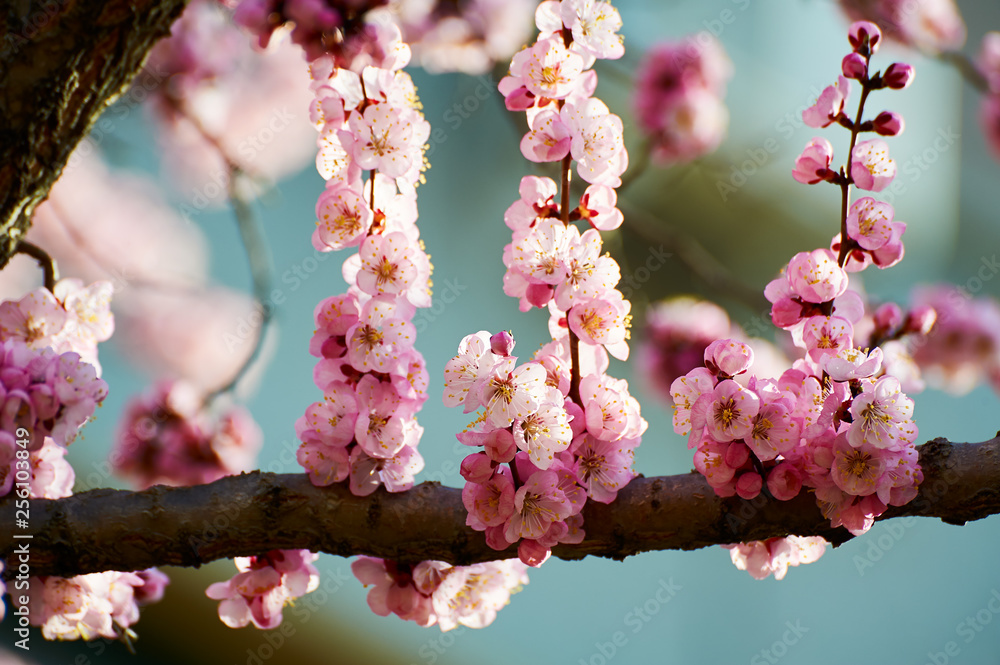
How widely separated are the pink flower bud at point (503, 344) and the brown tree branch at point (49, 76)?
0.44m

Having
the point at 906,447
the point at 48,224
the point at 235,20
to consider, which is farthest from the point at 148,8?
the point at 48,224

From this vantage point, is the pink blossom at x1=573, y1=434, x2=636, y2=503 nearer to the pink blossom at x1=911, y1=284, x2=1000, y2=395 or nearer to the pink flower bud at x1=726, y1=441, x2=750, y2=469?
the pink flower bud at x1=726, y1=441, x2=750, y2=469

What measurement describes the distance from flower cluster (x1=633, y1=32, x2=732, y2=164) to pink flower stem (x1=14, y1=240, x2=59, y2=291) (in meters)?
1.51

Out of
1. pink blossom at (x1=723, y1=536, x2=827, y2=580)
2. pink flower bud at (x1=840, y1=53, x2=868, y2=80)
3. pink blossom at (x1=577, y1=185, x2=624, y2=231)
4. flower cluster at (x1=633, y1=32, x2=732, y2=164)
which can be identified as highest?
flower cluster at (x1=633, y1=32, x2=732, y2=164)

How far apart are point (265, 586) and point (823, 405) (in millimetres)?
454

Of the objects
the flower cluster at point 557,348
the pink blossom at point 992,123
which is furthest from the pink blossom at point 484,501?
the pink blossom at point 992,123

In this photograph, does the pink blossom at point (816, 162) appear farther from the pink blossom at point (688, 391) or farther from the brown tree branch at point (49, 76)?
the brown tree branch at point (49, 76)

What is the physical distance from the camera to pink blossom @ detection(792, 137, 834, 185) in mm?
589

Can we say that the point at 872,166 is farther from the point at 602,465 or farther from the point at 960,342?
the point at 960,342

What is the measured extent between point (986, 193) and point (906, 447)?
12.1ft

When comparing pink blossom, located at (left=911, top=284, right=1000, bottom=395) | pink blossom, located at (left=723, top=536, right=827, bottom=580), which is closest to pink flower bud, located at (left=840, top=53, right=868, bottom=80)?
pink blossom, located at (left=723, top=536, right=827, bottom=580)

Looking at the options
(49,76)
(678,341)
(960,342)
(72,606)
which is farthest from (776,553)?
(960,342)

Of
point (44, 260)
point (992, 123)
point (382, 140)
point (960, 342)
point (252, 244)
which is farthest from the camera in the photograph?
point (992, 123)

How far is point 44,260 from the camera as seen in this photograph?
2.44 ft
